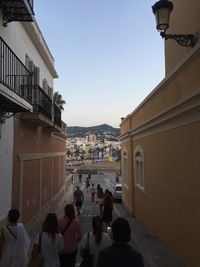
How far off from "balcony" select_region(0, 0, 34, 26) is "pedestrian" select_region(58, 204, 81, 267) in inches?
232

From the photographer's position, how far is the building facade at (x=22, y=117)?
10.4 metres

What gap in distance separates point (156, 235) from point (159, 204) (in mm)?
1159

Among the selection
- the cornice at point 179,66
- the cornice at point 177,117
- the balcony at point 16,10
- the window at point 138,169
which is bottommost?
the window at point 138,169

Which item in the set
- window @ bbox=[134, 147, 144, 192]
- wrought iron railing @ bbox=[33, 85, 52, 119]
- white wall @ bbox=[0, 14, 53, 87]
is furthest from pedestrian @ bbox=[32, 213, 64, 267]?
window @ bbox=[134, 147, 144, 192]

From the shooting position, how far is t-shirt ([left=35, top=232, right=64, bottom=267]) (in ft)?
18.7

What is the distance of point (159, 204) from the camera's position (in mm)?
12773

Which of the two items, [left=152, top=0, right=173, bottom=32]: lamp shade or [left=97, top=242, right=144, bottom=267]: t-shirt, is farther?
[left=152, top=0, right=173, bottom=32]: lamp shade

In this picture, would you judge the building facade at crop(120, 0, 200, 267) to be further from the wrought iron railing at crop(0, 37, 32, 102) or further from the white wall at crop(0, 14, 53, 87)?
the white wall at crop(0, 14, 53, 87)

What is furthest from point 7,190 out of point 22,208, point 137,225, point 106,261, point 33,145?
point 106,261

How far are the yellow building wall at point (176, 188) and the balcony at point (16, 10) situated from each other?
4.79 m

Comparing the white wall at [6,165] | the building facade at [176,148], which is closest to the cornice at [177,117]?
the building facade at [176,148]

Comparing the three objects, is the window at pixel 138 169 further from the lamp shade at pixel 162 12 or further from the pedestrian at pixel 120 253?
the pedestrian at pixel 120 253

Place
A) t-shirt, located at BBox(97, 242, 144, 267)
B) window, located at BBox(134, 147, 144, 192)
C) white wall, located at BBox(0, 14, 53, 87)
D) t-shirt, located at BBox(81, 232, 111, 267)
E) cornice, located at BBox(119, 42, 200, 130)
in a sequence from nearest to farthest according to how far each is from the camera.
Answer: t-shirt, located at BBox(97, 242, 144, 267) < t-shirt, located at BBox(81, 232, 111, 267) < cornice, located at BBox(119, 42, 200, 130) < white wall, located at BBox(0, 14, 53, 87) < window, located at BBox(134, 147, 144, 192)

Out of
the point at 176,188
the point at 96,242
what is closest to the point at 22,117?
the point at 176,188
